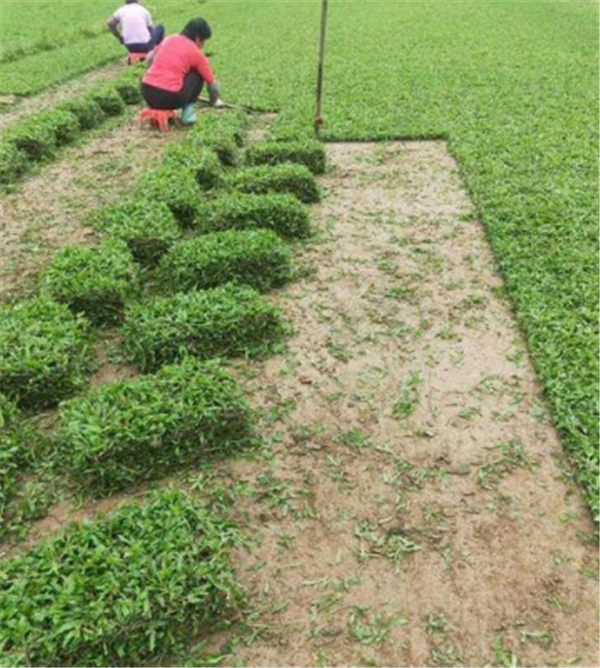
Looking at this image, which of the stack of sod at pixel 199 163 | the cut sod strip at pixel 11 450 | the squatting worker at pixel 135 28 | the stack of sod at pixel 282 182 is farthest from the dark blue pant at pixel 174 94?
the cut sod strip at pixel 11 450

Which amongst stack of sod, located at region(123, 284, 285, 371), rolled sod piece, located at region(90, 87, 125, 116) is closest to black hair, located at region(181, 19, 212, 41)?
rolled sod piece, located at region(90, 87, 125, 116)

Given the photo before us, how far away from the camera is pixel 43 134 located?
830 centimetres

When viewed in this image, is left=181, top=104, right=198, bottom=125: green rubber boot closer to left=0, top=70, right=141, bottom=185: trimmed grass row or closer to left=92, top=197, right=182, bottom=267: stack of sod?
left=0, top=70, right=141, bottom=185: trimmed grass row

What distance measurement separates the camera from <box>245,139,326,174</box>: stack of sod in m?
7.35

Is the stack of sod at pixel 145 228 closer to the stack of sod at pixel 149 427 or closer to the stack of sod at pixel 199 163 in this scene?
the stack of sod at pixel 199 163

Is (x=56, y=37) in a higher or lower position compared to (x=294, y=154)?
lower

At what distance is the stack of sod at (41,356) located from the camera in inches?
154

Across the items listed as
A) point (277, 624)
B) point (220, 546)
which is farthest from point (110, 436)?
point (277, 624)

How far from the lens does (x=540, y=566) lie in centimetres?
295

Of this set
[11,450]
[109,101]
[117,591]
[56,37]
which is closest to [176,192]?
[11,450]

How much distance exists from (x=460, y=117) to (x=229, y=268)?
5375 millimetres

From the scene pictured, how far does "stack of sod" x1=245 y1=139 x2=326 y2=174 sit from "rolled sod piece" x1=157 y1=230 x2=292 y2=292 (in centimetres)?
227

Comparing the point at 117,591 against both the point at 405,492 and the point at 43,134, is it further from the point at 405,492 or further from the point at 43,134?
the point at 43,134

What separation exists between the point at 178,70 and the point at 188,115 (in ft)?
2.35
